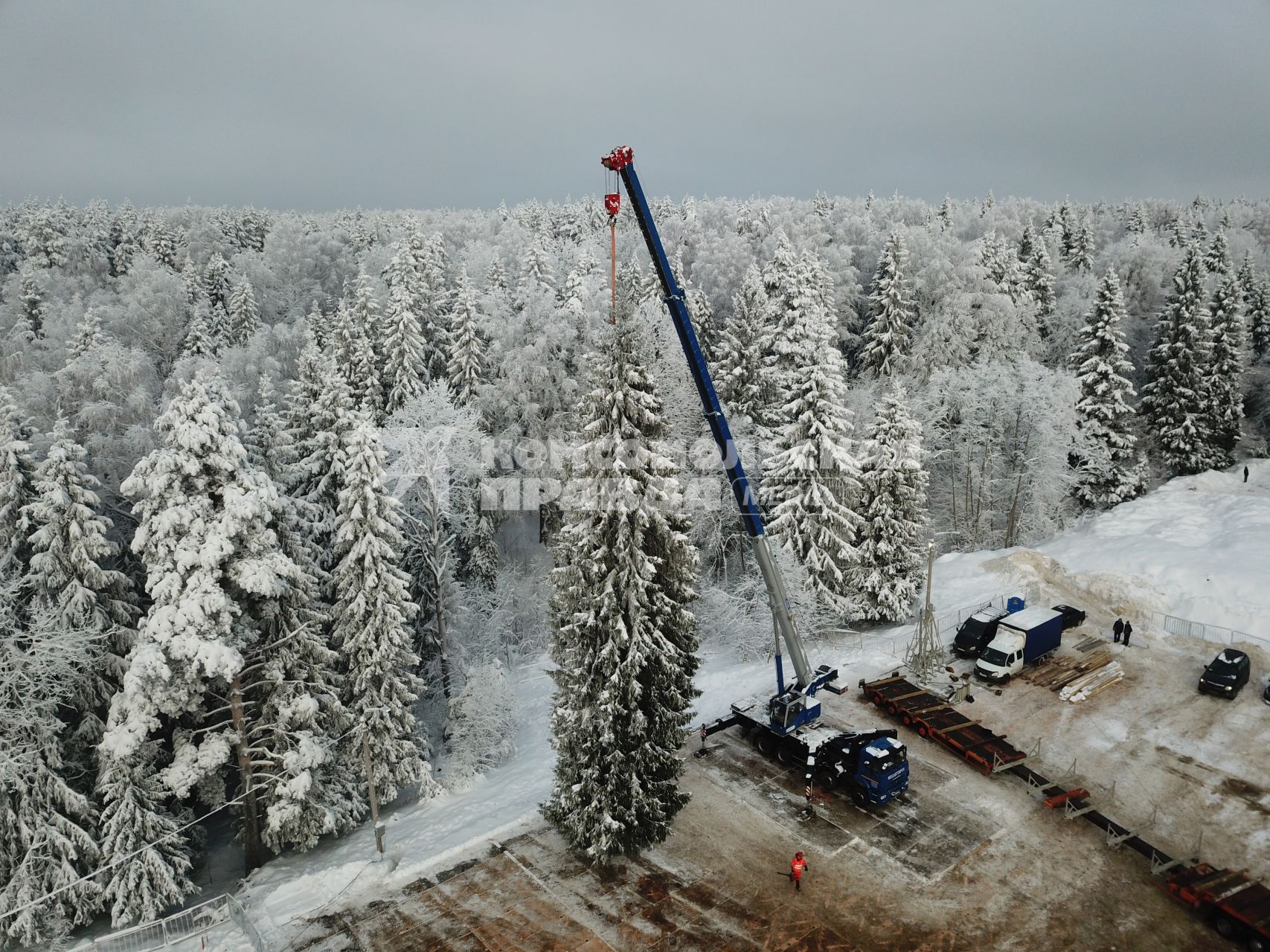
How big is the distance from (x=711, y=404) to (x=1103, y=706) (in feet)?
55.4

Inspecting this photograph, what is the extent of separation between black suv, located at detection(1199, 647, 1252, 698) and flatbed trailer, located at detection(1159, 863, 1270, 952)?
8.92 meters

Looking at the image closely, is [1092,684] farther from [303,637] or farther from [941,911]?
[303,637]

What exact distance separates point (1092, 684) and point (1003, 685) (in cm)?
284

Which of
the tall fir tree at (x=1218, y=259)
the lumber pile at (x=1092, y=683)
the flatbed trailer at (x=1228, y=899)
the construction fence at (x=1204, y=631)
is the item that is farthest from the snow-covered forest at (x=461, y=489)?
the flatbed trailer at (x=1228, y=899)

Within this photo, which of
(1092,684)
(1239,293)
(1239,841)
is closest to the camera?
(1239,841)

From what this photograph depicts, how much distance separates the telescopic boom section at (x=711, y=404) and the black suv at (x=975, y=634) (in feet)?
28.9

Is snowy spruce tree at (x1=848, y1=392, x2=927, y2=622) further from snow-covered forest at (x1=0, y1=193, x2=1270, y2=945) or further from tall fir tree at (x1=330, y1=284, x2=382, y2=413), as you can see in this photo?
tall fir tree at (x1=330, y1=284, x2=382, y2=413)

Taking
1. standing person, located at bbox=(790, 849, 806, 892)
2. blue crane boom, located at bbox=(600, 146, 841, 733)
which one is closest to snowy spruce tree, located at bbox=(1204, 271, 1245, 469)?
blue crane boom, located at bbox=(600, 146, 841, 733)

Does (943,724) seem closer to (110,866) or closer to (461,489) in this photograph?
(461,489)

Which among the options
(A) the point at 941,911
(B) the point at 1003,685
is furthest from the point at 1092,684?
(A) the point at 941,911

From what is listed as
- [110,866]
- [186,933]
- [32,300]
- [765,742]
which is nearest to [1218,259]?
[765,742]

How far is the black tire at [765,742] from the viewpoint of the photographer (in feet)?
74.4

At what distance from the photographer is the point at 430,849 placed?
19797 mm

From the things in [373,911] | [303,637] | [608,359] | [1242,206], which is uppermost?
[1242,206]
